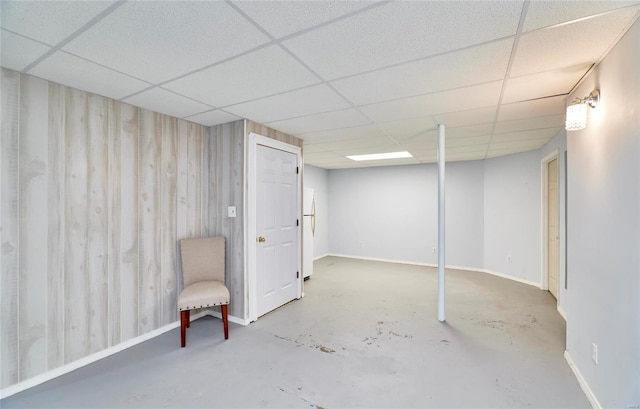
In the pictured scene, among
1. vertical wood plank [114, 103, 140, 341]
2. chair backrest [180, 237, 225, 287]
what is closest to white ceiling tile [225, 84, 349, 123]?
vertical wood plank [114, 103, 140, 341]

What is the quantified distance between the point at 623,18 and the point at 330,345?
2977 mm

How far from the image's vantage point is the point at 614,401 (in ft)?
5.13

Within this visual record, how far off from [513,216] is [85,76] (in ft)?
19.9

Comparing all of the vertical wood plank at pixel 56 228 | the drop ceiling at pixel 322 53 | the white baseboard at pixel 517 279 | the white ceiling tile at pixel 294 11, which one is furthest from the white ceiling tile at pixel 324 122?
the white baseboard at pixel 517 279

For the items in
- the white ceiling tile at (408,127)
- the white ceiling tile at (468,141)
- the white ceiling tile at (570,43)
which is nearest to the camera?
the white ceiling tile at (570,43)

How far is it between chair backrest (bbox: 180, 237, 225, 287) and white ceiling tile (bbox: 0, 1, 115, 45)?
1.98 metres

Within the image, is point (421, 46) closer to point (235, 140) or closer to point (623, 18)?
point (623, 18)

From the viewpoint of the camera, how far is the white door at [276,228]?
3.29 meters

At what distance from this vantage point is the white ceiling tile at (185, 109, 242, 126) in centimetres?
287

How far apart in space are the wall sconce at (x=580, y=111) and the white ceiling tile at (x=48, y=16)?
280 cm

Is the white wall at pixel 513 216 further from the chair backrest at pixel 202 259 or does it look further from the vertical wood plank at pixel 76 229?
the vertical wood plank at pixel 76 229

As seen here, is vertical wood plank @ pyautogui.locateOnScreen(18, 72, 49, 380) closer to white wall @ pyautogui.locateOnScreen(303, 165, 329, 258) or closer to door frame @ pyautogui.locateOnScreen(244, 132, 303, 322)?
door frame @ pyautogui.locateOnScreen(244, 132, 303, 322)

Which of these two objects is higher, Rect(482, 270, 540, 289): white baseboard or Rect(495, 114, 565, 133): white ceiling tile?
Rect(495, 114, 565, 133): white ceiling tile

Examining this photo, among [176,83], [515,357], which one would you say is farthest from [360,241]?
[176,83]
